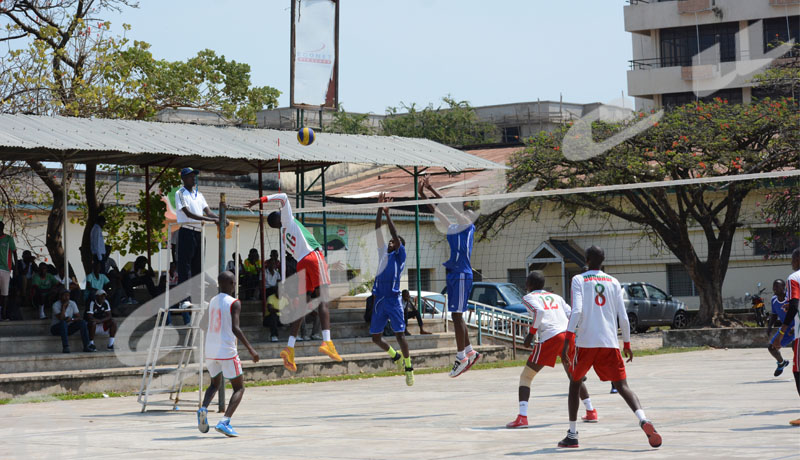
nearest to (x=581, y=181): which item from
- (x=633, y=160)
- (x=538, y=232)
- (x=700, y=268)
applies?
(x=633, y=160)

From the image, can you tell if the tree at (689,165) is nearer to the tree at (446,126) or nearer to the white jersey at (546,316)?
the white jersey at (546,316)

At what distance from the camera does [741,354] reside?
24500 millimetres

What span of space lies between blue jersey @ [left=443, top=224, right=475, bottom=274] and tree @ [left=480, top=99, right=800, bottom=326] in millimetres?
15821

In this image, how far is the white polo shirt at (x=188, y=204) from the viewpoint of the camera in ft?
46.9

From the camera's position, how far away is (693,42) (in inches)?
2295

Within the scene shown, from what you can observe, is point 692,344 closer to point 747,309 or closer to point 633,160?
point 633,160

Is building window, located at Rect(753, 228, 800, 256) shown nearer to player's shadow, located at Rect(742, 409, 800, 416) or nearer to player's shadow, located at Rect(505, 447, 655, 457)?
player's shadow, located at Rect(742, 409, 800, 416)

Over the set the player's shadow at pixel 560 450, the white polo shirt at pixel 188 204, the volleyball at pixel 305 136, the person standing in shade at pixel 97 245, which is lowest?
the player's shadow at pixel 560 450

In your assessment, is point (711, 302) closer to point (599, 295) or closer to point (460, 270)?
point (460, 270)

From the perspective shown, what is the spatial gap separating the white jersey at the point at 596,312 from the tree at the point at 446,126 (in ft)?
190

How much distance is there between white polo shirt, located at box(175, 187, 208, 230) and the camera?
1430 centimetres

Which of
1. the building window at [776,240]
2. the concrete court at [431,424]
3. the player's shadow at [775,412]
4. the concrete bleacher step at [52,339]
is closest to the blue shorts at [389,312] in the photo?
the concrete court at [431,424]

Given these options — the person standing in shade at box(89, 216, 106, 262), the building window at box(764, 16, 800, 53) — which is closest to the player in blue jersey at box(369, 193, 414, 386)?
the person standing in shade at box(89, 216, 106, 262)

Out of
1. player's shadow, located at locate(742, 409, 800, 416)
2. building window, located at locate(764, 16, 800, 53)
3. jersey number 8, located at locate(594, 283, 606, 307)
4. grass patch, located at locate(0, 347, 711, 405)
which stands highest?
building window, located at locate(764, 16, 800, 53)
